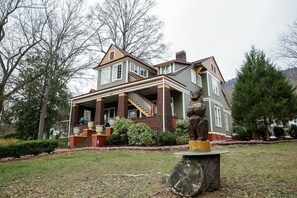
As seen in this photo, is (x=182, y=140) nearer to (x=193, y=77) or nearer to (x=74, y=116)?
(x=193, y=77)

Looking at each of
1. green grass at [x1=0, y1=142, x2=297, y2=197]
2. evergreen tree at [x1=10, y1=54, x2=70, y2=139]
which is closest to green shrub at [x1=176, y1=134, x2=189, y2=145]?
green grass at [x1=0, y1=142, x2=297, y2=197]

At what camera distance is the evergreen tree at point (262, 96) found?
558 inches

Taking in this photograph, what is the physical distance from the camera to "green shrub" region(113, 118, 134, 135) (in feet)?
52.7

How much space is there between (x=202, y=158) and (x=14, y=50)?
657 inches

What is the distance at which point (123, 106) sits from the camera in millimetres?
18109

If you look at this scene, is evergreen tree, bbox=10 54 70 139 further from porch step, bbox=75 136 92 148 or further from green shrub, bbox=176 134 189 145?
green shrub, bbox=176 134 189 145

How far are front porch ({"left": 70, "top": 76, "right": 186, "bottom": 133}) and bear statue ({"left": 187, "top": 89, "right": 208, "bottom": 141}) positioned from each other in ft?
31.9

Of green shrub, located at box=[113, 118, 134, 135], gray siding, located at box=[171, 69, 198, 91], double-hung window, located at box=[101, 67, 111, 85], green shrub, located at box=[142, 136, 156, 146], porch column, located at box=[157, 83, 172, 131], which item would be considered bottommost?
green shrub, located at box=[142, 136, 156, 146]

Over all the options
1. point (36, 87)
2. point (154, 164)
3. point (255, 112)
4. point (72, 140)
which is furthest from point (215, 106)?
point (36, 87)

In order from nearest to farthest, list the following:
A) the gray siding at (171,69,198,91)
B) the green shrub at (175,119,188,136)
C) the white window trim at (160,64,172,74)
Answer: the green shrub at (175,119,188,136), the gray siding at (171,69,198,91), the white window trim at (160,64,172,74)

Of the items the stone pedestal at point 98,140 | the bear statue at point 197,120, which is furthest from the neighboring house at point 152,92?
the bear statue at point 197,120

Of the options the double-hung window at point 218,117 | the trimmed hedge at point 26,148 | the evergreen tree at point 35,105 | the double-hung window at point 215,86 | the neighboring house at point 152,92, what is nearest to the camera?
the trimmed hedge at point 26,148

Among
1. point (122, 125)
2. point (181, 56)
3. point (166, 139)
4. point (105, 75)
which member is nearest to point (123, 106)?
point (122, 125)

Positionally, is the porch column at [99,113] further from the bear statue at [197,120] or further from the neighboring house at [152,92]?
the bear statue at [197,120]
